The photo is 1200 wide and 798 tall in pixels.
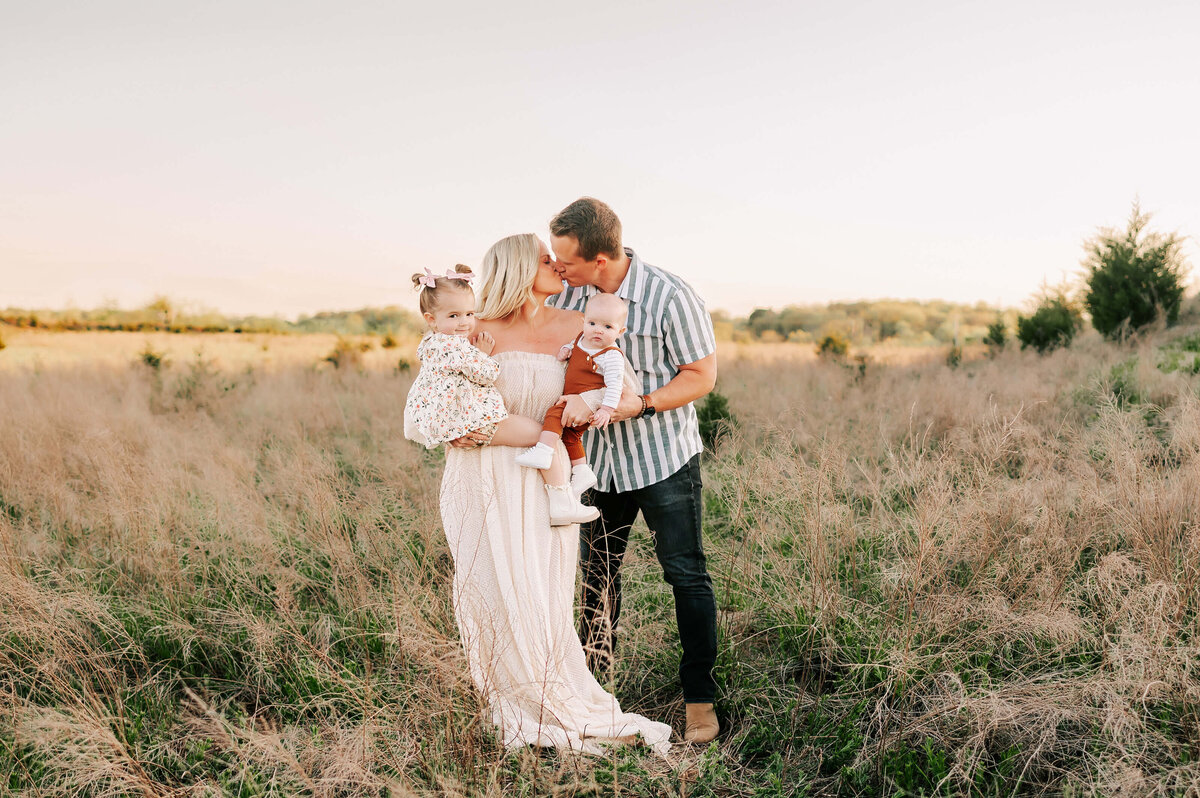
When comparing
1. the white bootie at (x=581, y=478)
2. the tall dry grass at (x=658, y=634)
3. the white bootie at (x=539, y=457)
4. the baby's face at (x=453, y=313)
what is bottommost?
the tall dry grass at (x=658, y=634)

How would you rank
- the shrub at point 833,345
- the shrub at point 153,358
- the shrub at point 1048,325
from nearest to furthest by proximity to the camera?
1. the shrub at point 153,358
2. the shrub at point 1048,325
3. the shrub at point 833,345

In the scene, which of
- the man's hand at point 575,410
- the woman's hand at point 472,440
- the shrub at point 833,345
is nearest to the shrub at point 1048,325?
the shrub at point 833,345

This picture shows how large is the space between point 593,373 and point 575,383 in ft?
0.27

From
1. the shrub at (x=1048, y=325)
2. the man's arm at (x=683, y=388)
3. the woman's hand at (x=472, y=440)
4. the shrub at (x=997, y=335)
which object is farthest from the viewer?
the shrub at (x=997, y=335)

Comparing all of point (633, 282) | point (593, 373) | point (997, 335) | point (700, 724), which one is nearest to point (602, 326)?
point (593, 373)

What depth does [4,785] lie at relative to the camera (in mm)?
2766

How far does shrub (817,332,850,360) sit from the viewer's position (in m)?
17.6

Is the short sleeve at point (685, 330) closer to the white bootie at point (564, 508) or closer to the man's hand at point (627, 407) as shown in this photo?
the man's hand at point (627, 407)

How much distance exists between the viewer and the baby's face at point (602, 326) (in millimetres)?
2828

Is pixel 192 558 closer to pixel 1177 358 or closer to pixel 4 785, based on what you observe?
pixel 4 785

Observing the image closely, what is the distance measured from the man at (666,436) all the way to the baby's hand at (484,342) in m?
0.43

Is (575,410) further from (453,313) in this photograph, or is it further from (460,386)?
(453,313)

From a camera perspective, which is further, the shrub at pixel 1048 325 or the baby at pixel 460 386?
the shrub at pixel 1048 325

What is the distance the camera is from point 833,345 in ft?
61.7
